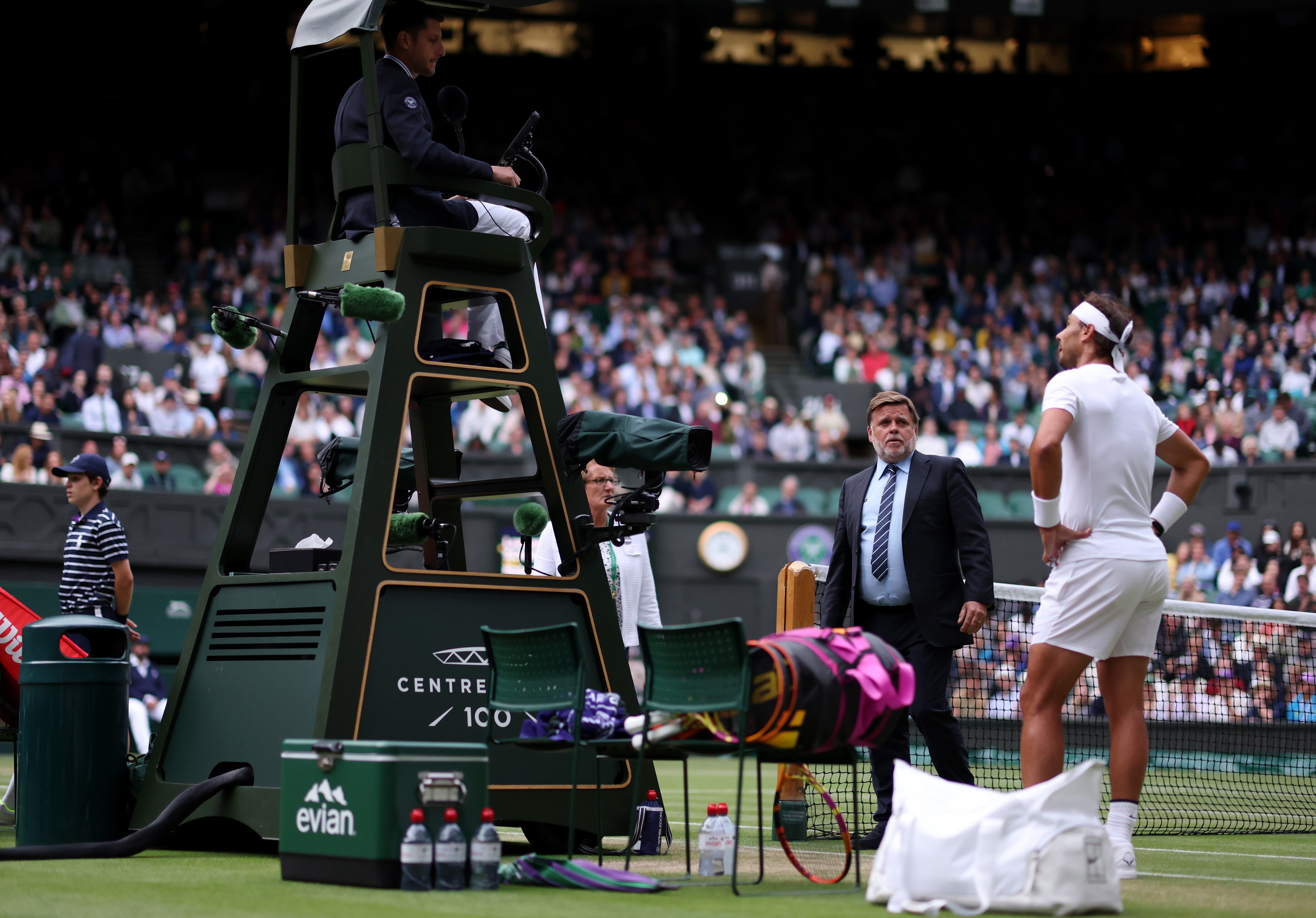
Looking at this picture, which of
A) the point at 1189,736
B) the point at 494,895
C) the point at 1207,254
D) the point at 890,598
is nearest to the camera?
the point at 494,895

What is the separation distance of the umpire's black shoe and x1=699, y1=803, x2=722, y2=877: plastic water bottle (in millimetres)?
1477

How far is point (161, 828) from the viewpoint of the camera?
273 inches

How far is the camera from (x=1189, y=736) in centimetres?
1447

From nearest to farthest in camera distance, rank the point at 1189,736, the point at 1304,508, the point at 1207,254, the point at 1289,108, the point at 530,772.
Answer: the point at 530,772 < the point at 1189,736 < the point at 1304,508 < the point at 1207,254 < the point at 1289,108

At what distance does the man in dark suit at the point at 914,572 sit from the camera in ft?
25.2

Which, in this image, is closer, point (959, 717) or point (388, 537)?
point (388, 537)

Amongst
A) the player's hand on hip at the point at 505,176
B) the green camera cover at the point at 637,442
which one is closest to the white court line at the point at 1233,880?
the green camera cover at the point at 637,442

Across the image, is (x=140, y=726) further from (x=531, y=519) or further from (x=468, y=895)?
(x=468, y=895)

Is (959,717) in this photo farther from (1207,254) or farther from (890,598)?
(1207,254)

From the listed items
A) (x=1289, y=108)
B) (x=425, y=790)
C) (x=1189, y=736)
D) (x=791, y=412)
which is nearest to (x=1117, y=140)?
(x=1289, y=108)

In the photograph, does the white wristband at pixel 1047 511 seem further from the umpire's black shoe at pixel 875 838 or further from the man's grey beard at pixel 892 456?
the umpire's black shoe at pixel 875 838

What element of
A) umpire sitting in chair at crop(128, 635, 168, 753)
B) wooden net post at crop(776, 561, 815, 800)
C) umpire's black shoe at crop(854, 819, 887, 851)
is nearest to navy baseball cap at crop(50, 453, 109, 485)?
wooden net post at crop(776, 561, 815, 800)

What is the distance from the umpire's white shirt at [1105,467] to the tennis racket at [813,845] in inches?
56.5

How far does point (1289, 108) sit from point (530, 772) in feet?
98.7
